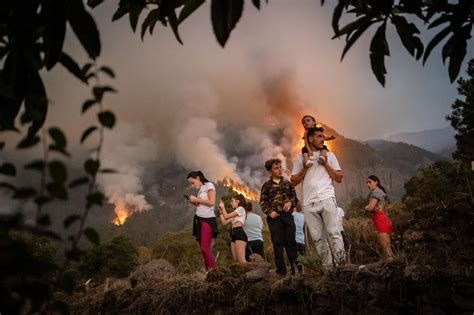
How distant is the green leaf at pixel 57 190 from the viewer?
952 millimetres

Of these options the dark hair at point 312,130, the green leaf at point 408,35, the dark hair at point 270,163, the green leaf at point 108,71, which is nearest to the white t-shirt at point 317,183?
the dark hair at point 312,130

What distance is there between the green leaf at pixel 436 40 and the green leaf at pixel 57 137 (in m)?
1.21

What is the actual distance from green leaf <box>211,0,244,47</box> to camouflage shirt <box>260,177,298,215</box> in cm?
456

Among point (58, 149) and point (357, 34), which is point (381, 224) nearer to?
point (357, 34)

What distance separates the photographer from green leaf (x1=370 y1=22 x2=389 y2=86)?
1.38m

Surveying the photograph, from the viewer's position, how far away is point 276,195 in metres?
5.48

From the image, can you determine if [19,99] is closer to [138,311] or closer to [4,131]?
[4,131]

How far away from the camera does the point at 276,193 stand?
5496mm

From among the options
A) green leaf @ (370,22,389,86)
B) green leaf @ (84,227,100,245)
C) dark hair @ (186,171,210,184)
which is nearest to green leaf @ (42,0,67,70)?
green leaf @ (84,227,100,245)

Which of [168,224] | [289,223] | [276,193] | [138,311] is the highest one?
[168,224]

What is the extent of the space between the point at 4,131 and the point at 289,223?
4521 mm

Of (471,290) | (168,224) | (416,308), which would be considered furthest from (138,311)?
(168,224)

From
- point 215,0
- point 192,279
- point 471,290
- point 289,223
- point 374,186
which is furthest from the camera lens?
point 374,186

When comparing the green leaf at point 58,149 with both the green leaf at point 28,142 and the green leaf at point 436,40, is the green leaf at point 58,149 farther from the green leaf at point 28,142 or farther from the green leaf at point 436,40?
the green leaf at point 436,40
